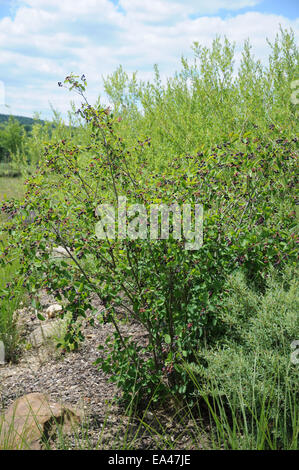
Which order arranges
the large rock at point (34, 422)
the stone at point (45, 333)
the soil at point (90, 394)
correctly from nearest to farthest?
1. the large rock at point (34, 422)
2. the soil at point (90, 394)
3. the stone at point (45, 333)

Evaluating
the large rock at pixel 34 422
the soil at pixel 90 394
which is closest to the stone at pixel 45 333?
the soil at pixel 90 394

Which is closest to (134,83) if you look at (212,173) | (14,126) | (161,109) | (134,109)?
(134,109)

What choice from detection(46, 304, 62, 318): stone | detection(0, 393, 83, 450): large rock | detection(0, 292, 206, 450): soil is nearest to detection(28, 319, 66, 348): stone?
detection(0, 292, 206, 450): soil

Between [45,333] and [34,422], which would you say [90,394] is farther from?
[45,333]

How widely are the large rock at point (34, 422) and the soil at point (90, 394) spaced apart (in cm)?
8

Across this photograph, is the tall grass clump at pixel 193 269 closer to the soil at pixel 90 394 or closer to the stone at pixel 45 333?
the soil at pixel 90 394

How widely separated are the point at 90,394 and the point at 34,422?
2.30ft

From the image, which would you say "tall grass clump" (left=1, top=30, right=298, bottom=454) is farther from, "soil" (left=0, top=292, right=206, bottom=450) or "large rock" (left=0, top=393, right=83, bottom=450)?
"large rock" (left=0, top=393, right=83, bottom=450)

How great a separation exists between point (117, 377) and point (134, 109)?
17.5 ft

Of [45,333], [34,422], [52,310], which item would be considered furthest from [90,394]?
[52,310]

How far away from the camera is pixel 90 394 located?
3.04 metres

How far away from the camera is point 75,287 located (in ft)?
8.18

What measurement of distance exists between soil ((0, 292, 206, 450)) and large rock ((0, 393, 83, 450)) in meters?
0.08

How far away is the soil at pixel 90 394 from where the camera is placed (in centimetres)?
244
